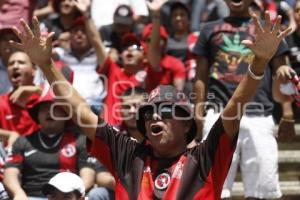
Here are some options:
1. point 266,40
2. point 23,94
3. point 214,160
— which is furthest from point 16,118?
point 266,40

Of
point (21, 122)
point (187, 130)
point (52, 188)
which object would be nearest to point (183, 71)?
point (21, 122)

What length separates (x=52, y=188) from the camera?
666 cm

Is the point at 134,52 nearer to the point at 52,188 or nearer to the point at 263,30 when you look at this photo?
the point at 52,188

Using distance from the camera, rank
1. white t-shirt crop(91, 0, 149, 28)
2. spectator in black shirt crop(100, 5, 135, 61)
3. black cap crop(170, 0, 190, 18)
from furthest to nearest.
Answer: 1. white t-shirt crop(91, 0, 149, 28)
2. black cap crop(170, 0, 190, 18)
3. spectator in black shirt crop(100, 5, 135, 61)

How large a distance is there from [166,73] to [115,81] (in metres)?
0.61

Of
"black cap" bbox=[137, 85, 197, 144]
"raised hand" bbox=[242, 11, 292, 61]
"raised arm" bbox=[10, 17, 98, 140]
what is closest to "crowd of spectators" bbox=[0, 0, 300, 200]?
"black cap" bbox=[137, 85, 197, 144]

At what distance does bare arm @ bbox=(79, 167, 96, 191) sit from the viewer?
7703mm

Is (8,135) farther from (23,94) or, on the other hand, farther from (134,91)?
(134,91)

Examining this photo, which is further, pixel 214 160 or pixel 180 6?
pixel 180 6

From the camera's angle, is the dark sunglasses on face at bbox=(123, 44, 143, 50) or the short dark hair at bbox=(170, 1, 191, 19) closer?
the dark sunglasses on face at bbox=(123, 44, 143, 50)

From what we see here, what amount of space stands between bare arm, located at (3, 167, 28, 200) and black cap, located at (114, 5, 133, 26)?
3108 millimetres

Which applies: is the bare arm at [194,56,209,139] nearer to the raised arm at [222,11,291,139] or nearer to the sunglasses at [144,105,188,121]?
the sunglasses at [144,105,188,121]

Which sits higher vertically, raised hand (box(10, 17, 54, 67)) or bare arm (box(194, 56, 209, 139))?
raised hand (box(10, 17, 54, 67))

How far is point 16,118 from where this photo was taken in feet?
28.0
